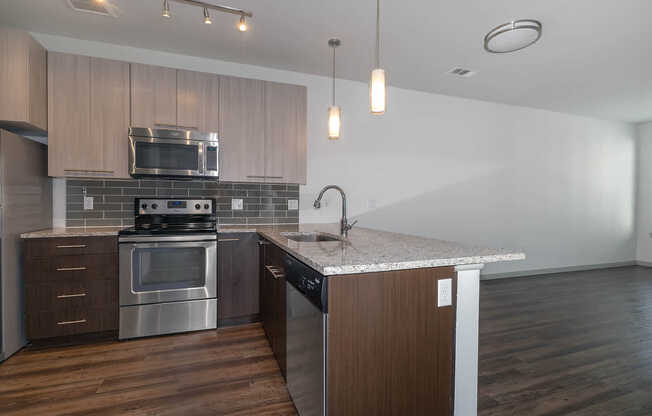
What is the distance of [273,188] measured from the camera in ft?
11.6

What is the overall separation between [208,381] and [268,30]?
107 inches

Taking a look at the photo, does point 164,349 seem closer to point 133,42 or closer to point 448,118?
point 133,42

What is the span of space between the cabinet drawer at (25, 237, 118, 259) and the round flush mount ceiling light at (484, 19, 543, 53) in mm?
3527

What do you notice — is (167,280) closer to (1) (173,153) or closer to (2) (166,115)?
(1) (173,153)

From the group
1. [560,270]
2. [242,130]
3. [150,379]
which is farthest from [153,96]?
[560,270]

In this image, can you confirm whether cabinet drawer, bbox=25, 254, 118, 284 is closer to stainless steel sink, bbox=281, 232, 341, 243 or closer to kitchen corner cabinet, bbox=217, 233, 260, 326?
kitchen corner cabinet, bbox=217, 233, 260, 326

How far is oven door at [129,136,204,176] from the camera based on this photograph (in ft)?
9.09

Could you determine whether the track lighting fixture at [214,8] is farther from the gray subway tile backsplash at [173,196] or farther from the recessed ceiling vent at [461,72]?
the recessed ceiling vent at [461,72]

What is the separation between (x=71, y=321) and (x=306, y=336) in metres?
2.18

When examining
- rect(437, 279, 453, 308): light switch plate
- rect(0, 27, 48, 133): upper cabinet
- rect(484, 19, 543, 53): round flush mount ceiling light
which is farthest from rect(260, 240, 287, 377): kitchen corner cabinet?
rect(484, 19, 543, 53): round flush mount ceiling light

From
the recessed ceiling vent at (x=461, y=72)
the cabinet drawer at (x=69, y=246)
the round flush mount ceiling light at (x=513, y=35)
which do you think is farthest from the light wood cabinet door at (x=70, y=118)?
the recessed ceiling vent at (x=461, y=72)

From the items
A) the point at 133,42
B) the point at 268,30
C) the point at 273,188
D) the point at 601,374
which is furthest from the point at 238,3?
the point at 601,374

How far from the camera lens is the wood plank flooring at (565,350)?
1.88 meters

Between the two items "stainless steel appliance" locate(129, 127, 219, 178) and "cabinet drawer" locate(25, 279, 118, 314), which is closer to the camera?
"cabinet drawer" locate(25, 279, 118, 314)
